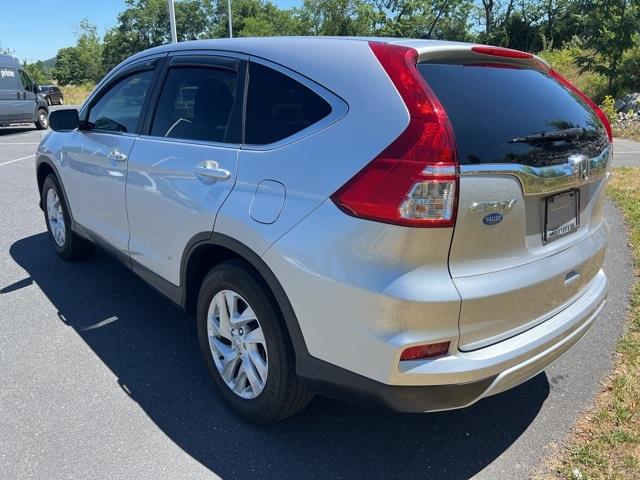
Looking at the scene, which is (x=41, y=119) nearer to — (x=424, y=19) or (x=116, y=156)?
(x=116, y=156)

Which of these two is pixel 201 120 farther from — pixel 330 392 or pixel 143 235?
pixel 330 392

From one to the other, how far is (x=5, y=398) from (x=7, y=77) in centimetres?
1820

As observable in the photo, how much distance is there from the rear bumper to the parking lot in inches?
19.9

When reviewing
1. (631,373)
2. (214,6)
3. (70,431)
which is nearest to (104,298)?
(70,431)

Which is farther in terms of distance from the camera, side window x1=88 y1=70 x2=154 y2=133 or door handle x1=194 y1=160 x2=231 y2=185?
side window x1=88 y1=70 x2=154 y2=133

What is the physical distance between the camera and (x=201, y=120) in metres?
2.97

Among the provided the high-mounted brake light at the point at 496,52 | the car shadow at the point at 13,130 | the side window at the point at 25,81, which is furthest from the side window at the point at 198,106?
the car shadow at the point at 13,130

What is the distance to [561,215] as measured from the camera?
7.82 feet

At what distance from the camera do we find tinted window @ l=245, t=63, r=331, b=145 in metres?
2.32

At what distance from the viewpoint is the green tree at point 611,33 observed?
1830cm

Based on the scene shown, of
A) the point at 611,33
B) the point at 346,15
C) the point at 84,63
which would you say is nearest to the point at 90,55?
the point at 84,63

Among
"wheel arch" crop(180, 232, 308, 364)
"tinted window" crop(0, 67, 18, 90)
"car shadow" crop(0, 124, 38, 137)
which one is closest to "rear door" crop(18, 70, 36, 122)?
"tinted window" crop(0, 67, 18, 90)

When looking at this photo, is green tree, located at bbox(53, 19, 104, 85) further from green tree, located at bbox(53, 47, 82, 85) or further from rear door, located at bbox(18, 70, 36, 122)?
rear door, located at bbox(18, 70, 36, 122)

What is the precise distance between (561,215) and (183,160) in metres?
1.93
